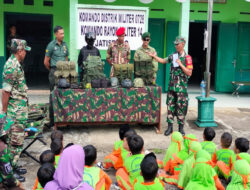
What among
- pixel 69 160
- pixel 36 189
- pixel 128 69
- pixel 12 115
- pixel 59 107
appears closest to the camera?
pixel 69 160

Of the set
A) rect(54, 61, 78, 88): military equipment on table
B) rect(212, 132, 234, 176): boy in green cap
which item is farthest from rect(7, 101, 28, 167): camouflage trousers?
rect(212, 132, 234, 176): boy in green cap

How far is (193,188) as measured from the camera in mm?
3547

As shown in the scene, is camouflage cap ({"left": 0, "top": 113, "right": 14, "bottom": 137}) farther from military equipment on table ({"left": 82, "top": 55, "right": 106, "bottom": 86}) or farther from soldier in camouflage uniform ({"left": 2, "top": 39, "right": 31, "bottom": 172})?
military equipment on table ({"left": 82, "top": 55, "right": 106, "bottom": 86})

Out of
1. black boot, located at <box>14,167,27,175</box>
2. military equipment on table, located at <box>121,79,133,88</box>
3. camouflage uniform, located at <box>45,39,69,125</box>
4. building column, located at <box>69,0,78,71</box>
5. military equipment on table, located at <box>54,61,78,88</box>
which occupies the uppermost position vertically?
building column, located at <box>69,0,78,71</box>

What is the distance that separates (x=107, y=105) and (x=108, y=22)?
2691mm

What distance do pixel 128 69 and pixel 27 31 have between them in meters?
12.6

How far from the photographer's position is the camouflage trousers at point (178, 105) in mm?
6492

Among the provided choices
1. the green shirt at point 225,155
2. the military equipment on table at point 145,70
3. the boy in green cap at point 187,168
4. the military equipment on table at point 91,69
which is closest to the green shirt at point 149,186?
the boy in green cap at point 187,168

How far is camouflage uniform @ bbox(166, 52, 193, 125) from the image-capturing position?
21.0ft

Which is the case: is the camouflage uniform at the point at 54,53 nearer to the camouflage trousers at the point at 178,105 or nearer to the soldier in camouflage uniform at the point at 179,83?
the soldier in camouflage uniform at the point at 179,83

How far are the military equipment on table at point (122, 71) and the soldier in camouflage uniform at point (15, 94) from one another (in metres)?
2.53

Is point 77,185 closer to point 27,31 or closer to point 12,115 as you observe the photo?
point 12,115

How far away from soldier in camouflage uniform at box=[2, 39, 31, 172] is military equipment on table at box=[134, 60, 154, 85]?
2915 mm

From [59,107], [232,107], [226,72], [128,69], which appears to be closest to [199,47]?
[226,72]
